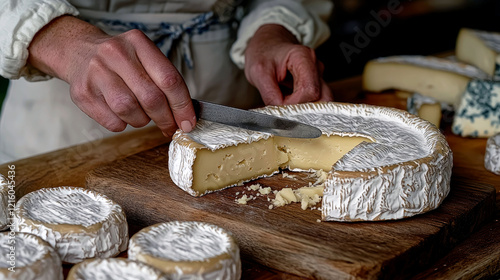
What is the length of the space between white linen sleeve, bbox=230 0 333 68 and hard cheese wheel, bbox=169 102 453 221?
704 mm

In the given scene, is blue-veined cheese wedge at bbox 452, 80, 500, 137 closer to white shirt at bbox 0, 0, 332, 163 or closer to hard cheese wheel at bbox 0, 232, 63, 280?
white shirt at bbox 0, 0, 332, 163

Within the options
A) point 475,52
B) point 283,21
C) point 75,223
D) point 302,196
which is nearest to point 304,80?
point 283,21

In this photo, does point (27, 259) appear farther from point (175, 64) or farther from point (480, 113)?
point (480, 113)

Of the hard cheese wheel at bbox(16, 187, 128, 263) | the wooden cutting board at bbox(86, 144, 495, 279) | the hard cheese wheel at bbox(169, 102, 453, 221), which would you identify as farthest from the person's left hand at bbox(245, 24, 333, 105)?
the hard cheese wheel at bbox(16, 187, 128, 263)

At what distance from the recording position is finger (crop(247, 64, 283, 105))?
2.54 metres

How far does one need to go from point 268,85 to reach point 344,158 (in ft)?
2.62

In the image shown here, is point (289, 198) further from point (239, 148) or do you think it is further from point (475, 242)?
point (475, 242)

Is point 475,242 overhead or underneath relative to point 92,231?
underneath

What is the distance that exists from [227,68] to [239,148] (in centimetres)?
109

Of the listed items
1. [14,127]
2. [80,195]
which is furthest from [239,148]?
[14,127]

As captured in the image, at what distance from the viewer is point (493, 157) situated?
7.61ft

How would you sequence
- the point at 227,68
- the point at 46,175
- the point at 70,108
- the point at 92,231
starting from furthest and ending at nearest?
1. the point at 227,68
2. the point at 70,108
3. the point at 46,175
4. the point at 92,231

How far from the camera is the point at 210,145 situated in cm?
198

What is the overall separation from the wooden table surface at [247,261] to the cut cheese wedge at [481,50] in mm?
536
